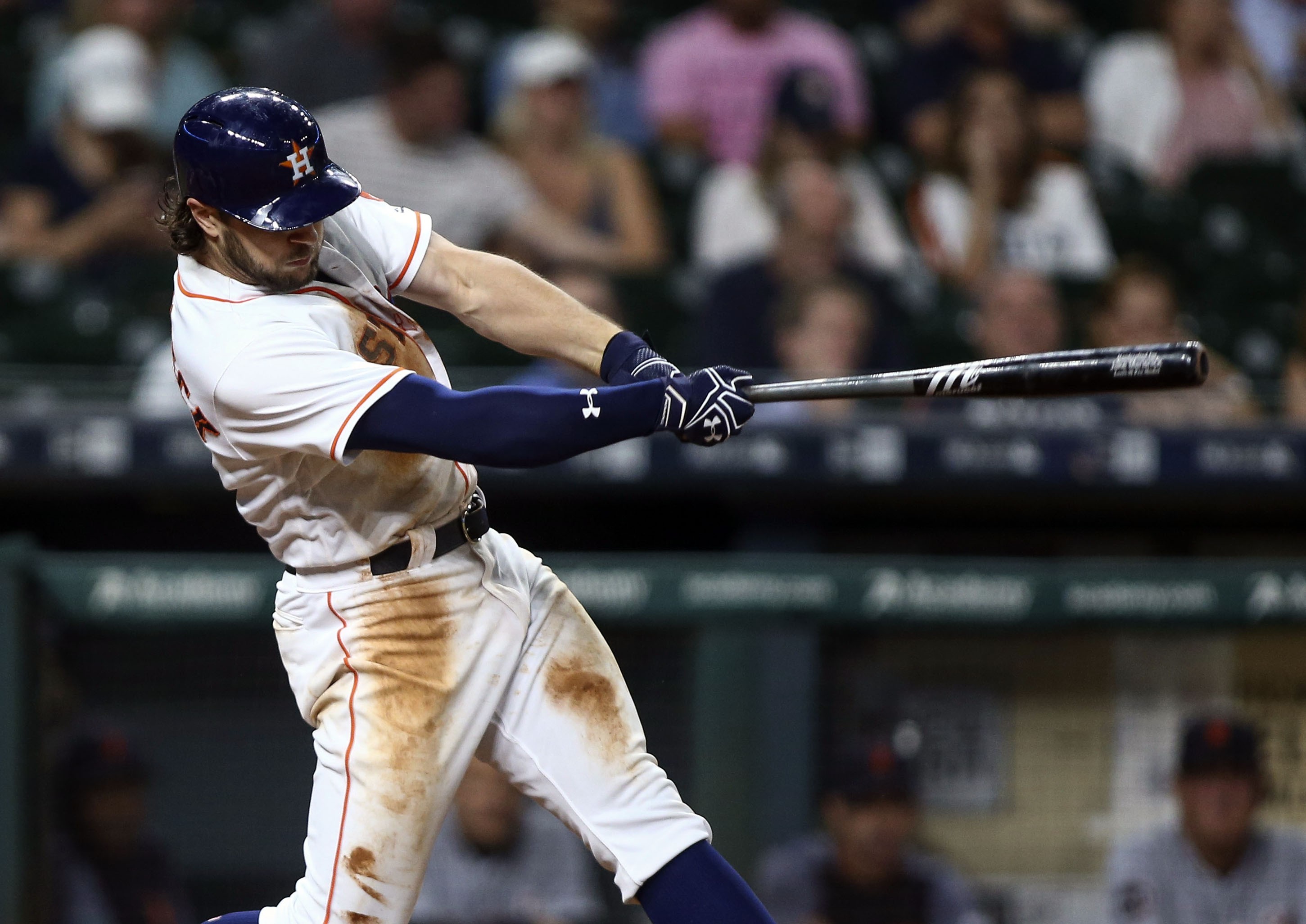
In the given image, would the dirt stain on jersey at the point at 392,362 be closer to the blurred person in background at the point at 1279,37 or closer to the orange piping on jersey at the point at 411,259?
the orange piping on jersey at the point at 411,259

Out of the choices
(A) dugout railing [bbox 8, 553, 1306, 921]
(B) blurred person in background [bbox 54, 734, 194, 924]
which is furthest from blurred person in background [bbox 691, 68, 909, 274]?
(B) blurred person in background [bbox 54, 734, 194, 924]

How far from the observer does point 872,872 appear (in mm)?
3551

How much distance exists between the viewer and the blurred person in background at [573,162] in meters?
5.10

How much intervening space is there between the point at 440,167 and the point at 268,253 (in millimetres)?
2865

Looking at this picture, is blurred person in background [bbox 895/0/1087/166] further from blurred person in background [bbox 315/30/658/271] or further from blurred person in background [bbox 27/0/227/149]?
blurred person in background [bbox 27/0/227/149]

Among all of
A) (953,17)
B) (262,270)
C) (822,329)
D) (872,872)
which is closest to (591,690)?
(262,270)

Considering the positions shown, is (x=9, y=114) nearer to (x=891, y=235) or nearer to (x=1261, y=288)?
(x=891, y=235)

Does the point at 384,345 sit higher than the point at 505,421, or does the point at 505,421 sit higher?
the point at 384,345

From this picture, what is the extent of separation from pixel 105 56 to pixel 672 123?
185 centimetres

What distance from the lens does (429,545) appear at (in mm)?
→ 2305

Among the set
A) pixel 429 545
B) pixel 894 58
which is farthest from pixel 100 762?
pixel 894 58

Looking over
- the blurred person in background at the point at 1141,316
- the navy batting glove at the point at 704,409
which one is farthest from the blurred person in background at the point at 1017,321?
the navy batting glove at the point at 704,409

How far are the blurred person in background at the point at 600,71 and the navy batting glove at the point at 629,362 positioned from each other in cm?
313

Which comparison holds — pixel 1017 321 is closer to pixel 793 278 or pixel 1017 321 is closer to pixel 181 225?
pixel 793 278
